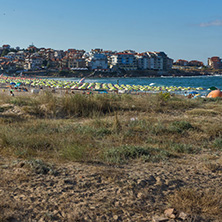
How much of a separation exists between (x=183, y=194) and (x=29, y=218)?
1670 mm

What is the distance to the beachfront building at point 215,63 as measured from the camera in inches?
5615

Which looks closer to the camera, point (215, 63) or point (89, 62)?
point (89, 62)

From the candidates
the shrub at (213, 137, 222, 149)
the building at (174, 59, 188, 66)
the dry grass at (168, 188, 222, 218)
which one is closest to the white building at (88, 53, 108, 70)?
the building at (174, 59, 188, 66)

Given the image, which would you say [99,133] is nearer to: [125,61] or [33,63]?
[33,63]

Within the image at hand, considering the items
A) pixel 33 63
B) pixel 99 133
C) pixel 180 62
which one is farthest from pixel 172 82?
pixel 180 62

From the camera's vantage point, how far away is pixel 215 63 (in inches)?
5640

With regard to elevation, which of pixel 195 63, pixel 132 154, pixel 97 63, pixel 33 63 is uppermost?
pixel 195 63

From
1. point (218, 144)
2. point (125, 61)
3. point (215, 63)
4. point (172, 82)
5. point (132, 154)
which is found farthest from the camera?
point (215, 63)

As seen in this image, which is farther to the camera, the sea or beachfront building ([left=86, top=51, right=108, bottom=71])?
beachfront building ([left=86, top=51, right=108, bottom=71])

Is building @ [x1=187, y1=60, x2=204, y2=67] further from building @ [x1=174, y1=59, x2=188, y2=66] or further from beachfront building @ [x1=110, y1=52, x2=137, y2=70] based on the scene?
beachfront building @ [x1=110, y1=52, x2=137, y2=70]

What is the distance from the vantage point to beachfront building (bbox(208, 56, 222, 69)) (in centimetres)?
14262

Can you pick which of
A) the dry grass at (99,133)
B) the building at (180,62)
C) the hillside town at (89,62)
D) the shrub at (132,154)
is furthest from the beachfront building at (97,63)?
the shrub at (132,154)

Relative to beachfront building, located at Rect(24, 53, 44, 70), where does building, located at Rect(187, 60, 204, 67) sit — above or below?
above

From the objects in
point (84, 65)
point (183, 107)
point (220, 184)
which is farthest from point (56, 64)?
point (220, 184)
